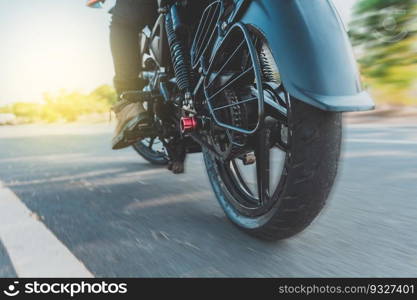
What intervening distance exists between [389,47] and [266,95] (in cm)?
906

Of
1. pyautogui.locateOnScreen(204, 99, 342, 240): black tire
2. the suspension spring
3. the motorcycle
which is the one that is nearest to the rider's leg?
the motorcycle

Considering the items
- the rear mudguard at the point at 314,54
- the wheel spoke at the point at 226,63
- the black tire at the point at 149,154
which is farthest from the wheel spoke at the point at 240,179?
the black tire at the point at 149,154

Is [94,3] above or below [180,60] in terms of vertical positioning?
above

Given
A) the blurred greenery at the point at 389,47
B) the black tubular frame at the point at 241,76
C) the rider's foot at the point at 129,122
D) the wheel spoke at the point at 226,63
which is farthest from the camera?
the blurred greenery at the point at 389,47

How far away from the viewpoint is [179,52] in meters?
2.40

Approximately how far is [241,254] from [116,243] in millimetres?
580

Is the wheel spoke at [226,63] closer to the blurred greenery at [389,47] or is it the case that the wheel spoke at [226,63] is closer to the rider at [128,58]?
the rider at [128,58]

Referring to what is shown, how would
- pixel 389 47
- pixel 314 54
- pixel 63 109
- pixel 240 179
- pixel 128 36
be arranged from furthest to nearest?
pixel 63 109 < pixel 389 47 < pixel 128 36 < pixel 240 179 < pixel 314 54

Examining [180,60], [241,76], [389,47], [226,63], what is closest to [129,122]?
[180,60]

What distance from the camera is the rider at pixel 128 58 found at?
2918mm

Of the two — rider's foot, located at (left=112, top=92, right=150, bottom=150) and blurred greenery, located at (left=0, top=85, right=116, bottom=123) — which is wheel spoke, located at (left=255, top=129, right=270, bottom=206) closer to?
rider's foot, located at (left=112, top=92, right=150, bottom=150)

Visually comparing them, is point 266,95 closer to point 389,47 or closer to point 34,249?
point 34,249

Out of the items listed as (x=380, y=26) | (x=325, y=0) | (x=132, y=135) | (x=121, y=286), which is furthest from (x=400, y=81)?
(x=121, y=286)

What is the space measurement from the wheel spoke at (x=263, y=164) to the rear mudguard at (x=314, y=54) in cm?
40
